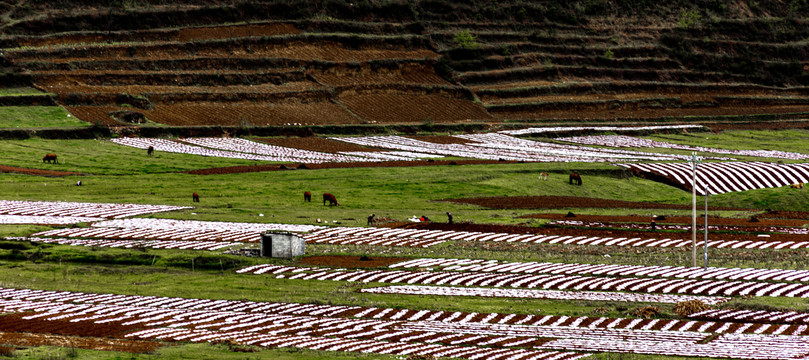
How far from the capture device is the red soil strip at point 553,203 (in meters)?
90.3

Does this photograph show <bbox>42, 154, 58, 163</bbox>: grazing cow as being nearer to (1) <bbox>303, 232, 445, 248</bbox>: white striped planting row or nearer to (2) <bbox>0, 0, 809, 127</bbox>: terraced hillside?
(2) <bbox>0, 0, 809, 127</bbox>: terraced hillside

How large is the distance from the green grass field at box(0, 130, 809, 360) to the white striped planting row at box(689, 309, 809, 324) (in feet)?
3.73

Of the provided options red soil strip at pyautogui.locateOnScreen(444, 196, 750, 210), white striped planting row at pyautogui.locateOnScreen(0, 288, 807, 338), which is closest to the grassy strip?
red soil strip at pyautogui.locateOnScreen(444, 196, 750, 210)

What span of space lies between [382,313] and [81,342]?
14.2 meters

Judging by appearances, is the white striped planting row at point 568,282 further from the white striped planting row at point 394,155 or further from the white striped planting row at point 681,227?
the white striped planting row at point 394,155

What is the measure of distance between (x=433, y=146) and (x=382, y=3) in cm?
7367

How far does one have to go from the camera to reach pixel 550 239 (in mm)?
71125

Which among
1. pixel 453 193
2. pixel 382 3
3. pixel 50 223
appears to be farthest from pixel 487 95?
pixel 50 223

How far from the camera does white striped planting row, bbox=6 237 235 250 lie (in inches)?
2596

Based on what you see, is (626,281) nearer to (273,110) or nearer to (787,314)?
(787,314)

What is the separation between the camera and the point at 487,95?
175m

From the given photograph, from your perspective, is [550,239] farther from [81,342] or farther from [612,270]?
[81,342]

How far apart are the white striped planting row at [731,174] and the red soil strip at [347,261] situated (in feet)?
148

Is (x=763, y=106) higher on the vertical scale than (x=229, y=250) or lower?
higher
